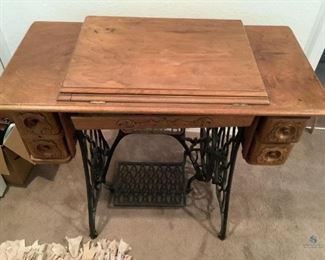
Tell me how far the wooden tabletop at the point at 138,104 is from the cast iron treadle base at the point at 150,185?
0.69 metres

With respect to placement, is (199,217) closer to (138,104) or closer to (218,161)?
(218,161)

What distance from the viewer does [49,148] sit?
901 mm

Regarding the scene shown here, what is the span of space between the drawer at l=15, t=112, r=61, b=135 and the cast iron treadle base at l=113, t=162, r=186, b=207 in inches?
24.1

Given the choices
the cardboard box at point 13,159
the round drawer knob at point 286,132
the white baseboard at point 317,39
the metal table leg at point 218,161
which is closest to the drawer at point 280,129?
the round drawer knob at point 286,132

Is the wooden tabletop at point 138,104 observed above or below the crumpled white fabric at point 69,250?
above

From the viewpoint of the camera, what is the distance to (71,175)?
1.48m

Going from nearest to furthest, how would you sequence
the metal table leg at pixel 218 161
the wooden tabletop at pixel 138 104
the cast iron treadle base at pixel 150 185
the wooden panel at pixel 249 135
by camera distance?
the wooden tabletop at pixel 138 104
the wooden panel at pixel 249 135
the metal table leg at pixel 218 161
the cast iron treadle base at pixel 150 185

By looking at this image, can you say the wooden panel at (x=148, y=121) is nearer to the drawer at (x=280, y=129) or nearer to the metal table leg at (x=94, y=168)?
the drawer at (x=280, y=129)

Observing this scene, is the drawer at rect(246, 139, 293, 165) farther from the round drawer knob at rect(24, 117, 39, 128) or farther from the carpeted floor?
the round drawer knob at rect(24, 117, 39, 128)

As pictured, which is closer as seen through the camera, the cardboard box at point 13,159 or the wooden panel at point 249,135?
the wooden panel at point 249,135

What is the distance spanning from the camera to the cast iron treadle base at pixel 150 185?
136 centimetres

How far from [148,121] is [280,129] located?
35 cm

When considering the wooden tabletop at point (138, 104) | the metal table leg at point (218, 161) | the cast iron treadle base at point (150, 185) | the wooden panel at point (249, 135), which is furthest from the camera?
the cast iron treadle base at point (150, 185)

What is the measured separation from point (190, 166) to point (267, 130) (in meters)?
0.73
